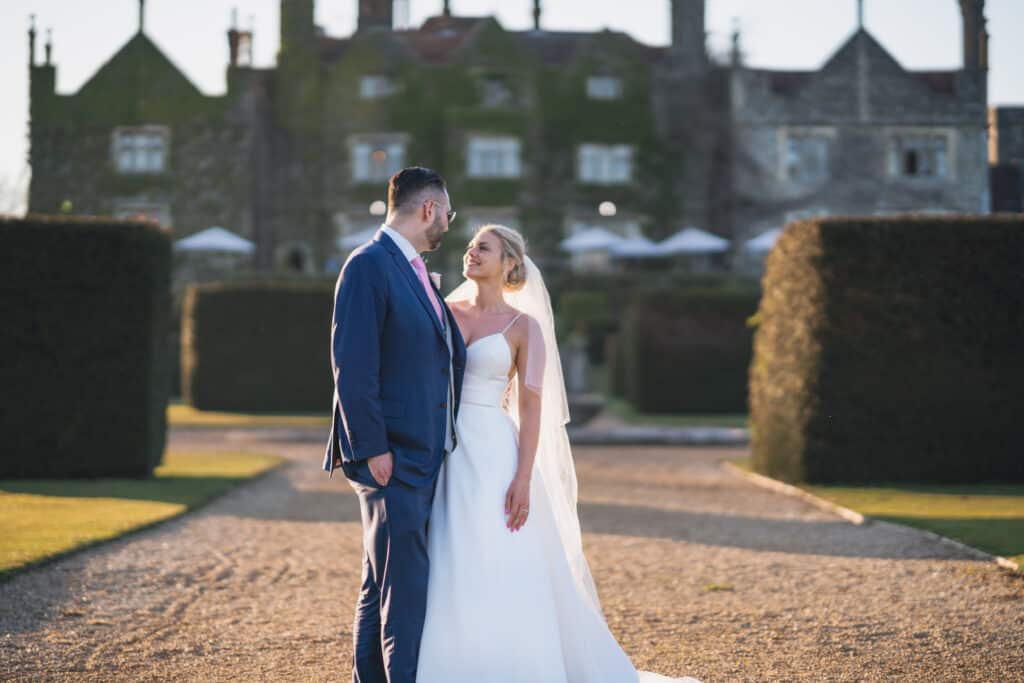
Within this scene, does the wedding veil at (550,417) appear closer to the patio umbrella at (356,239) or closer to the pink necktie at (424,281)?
the pink necktie at (424,281)

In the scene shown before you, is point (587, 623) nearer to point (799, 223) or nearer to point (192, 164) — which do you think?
point (799, 223)

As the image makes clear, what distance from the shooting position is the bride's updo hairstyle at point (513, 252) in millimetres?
5070

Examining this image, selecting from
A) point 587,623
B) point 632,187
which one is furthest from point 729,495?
point 632,187

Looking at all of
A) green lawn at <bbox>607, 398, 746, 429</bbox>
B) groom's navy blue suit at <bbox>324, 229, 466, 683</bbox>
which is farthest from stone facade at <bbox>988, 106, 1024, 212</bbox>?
groom's navy blue suit at <bbox>324, 229, 466, 683</bbox>

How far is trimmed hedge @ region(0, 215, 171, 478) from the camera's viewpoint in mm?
13086

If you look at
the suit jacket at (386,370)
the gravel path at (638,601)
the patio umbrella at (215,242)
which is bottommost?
the gravel path at (638,601)

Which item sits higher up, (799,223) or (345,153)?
(345,153)

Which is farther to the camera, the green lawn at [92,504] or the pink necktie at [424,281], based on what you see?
the green lawn at [92,504]

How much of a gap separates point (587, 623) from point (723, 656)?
3.60 ft

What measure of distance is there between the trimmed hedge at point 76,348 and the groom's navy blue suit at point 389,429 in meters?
9.29

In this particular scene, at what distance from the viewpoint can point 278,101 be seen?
1635 inches

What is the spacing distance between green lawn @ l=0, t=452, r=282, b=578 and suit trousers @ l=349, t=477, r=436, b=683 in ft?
12.6

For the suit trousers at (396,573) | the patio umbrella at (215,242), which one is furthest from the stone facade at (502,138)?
the suit trousers at (396,573)

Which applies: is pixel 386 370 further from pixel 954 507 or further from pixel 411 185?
pixel 954 507
